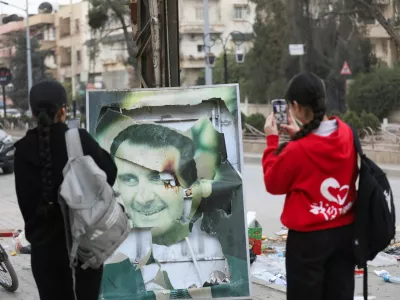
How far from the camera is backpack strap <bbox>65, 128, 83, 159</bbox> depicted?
377 cm

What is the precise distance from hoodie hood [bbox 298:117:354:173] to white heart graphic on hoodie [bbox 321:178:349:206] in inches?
2.1

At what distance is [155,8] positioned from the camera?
6.79 meters

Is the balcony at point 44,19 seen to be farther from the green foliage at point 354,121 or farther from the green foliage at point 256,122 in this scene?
the green foliage at point 354,121

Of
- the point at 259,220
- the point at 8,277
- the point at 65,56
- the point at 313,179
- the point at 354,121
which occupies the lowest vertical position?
the point at 259,220

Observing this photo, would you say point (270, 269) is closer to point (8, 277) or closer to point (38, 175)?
point (8, 277)

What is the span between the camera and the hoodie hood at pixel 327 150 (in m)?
3.71

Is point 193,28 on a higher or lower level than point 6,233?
higher

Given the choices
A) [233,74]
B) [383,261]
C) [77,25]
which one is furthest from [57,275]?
[77,25]

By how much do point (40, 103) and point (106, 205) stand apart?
60cm

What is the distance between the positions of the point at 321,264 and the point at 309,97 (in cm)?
79

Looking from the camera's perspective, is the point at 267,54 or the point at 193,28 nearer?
the point at 267,54

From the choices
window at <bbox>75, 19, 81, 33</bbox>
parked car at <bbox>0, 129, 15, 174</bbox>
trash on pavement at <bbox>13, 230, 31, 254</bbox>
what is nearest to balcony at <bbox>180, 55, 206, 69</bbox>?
window at <bbox>75, 19, 81, 33</bbox>

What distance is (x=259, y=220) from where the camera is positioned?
447 inches

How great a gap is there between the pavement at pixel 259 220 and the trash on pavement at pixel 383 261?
0.41ft
